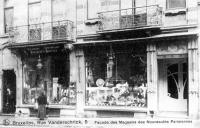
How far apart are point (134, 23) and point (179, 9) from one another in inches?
90.7

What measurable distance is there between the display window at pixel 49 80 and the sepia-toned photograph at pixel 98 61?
0.06 meters

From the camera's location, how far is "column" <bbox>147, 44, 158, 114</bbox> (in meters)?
17.9

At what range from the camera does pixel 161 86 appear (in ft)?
60.3

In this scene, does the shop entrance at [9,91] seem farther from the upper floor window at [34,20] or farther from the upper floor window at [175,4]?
the upper floor window at [175,4]

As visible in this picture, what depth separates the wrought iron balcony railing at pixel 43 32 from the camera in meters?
20.5

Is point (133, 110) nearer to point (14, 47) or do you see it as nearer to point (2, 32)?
point (14, 47)

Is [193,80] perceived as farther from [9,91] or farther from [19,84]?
[9,91]

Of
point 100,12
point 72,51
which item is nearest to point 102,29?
point 100,12

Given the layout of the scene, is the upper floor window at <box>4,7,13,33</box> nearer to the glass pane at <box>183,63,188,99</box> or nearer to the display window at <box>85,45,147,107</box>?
the display window at <box>85,45,147,107</box>

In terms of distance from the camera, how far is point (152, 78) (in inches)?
707

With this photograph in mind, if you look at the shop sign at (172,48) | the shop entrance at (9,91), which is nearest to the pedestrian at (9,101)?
the shop entrance at (9,91)

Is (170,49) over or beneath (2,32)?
beneath

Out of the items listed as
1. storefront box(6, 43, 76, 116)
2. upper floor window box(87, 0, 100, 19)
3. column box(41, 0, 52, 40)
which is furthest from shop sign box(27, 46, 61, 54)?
upper floor window box(87, 0, 100, 19)

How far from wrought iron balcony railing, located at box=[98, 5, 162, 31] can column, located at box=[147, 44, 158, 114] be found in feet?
4.02
